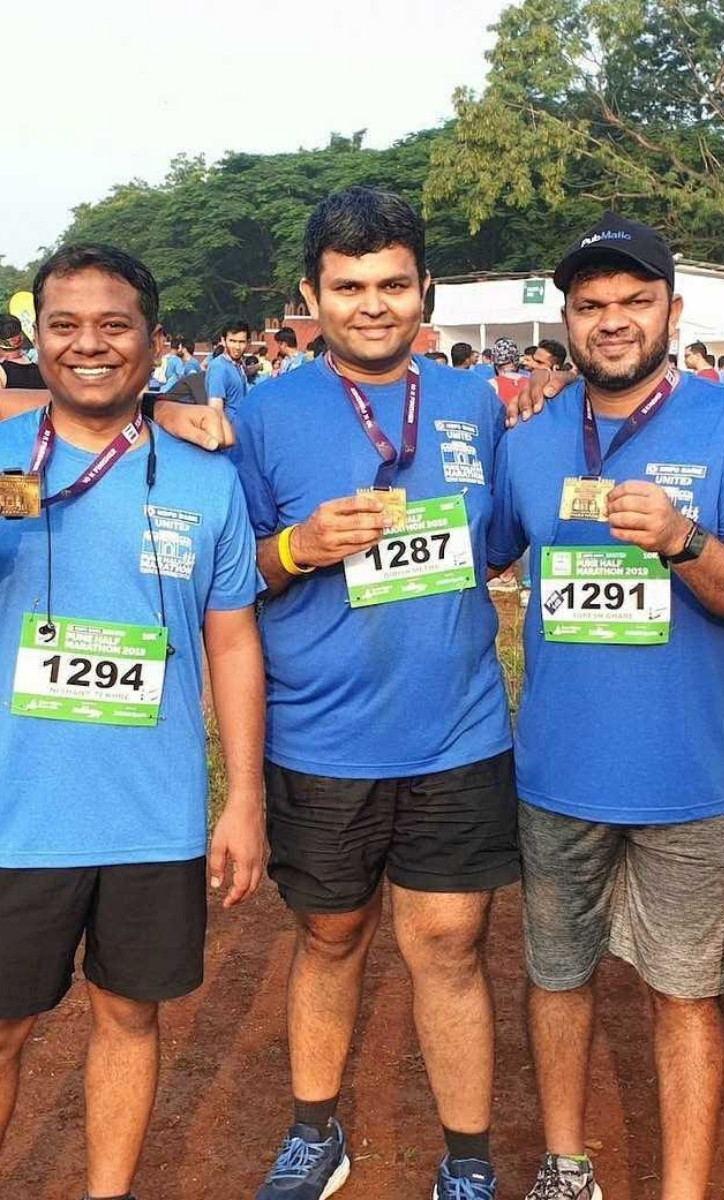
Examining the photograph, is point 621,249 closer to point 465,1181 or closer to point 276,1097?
point 465,1181

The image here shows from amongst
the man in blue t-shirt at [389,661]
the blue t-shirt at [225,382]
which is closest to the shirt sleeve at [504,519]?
the man in blue t-shirt at [389,661]

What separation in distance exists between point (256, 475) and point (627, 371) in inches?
36.4

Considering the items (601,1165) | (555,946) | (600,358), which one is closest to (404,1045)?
(601,1165)

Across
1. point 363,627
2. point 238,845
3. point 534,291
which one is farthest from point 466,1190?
point 534,291

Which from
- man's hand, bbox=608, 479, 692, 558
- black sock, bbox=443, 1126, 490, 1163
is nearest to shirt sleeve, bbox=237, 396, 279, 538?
man's hand, bbox=608, 479, 692, 558

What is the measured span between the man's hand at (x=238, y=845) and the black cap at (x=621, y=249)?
1433 millimetres

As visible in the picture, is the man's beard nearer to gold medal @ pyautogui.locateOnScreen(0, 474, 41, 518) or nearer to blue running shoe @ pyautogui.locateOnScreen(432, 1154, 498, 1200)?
gold medal @ pyautogui.locateOnScreen(0, 474, 41, 518)

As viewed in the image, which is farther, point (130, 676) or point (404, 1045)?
point (404, 1045)

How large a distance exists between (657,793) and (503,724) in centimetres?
46

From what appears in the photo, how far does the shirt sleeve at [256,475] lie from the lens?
325 centimetres

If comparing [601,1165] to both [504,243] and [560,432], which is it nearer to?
[560,432]

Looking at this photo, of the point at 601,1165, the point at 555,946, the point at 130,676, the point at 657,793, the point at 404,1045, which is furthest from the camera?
the point at 404,1045

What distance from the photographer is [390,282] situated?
3.13 meters

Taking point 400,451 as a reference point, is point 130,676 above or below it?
below
